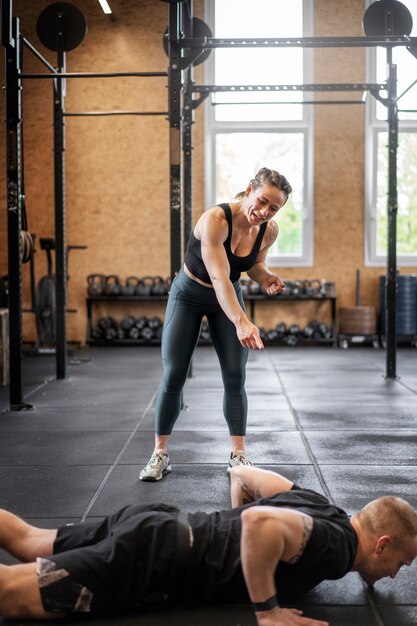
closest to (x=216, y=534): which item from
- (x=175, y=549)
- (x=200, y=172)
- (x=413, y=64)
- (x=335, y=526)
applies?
(x=175, y=549)

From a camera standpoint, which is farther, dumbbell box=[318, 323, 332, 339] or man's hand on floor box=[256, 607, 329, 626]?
dumbbell box=[318, 323, 332, 339]

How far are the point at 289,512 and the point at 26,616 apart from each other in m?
0.66

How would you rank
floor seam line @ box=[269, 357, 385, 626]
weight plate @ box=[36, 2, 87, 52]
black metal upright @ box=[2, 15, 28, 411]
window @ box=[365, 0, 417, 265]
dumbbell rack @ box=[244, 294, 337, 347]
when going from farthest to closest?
window @ box=[365, 0, 417, 265] → dumbbell rack @ box=[244, 294, 337, 347] → weight plate @ box=[36, 2, 87, 52] → black metal upright @ box=[2, 15, 28, 411] → floor seam line @ box=[269, 357, 385, 626]

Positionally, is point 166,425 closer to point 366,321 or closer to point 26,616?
point 26,616

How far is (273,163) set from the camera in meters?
8.60

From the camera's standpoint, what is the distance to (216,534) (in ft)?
5.45

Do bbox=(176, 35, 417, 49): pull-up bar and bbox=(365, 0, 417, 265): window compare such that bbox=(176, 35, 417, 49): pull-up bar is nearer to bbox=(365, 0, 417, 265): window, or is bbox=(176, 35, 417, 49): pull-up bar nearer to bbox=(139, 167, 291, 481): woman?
bbox=(139, 167, 291, 481): woman

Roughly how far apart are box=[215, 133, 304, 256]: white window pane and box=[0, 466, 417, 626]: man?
7059 mm

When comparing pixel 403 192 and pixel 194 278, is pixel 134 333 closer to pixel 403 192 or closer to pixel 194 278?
pixel 403 192

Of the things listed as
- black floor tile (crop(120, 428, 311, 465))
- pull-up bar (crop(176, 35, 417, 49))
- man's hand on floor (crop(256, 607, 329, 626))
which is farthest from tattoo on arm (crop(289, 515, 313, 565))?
pull-up bar (crop(176, 35, 417, 49))

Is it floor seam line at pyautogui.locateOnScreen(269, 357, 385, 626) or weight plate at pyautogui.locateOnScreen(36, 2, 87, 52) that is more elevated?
weight plate at pyautogui.locateOnScreen(36, 2, 87, 52)

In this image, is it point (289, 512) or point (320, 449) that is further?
point (320, 449)

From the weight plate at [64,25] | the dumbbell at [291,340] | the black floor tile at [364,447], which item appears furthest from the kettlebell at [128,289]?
the black floor tile at [364,447]

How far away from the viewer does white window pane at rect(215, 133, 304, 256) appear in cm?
854
